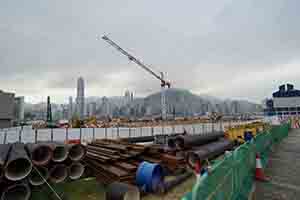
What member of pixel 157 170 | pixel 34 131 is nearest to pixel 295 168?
pixel 157 170

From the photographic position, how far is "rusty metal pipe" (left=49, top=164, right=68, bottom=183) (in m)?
5.17

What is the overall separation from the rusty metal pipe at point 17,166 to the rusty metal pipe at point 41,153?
23cm

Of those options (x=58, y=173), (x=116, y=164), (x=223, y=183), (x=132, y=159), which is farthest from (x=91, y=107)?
(x=223, y=183)

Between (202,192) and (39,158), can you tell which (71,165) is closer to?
(39,158)

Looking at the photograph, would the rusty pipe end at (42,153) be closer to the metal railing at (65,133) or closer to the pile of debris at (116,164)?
the pile of debris at (116,164)

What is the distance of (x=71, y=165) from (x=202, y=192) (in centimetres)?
455

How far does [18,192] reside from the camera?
Result: 14.9 feet

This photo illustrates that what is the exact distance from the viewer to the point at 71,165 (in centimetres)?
556

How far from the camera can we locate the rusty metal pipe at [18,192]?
4.39m

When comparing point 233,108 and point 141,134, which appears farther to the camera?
point 233,108

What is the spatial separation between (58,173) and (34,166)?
75 cm

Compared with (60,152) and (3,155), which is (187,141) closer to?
(60,152)

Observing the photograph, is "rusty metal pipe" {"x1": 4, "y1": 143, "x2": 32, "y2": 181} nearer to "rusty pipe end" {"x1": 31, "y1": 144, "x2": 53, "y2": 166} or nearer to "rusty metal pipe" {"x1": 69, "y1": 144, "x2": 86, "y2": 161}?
"rusty pipe end" {"x1": 31, "y1": 144, "x2": 53, "y2": 166}

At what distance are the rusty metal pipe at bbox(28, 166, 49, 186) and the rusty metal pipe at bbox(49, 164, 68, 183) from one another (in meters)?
0.19
